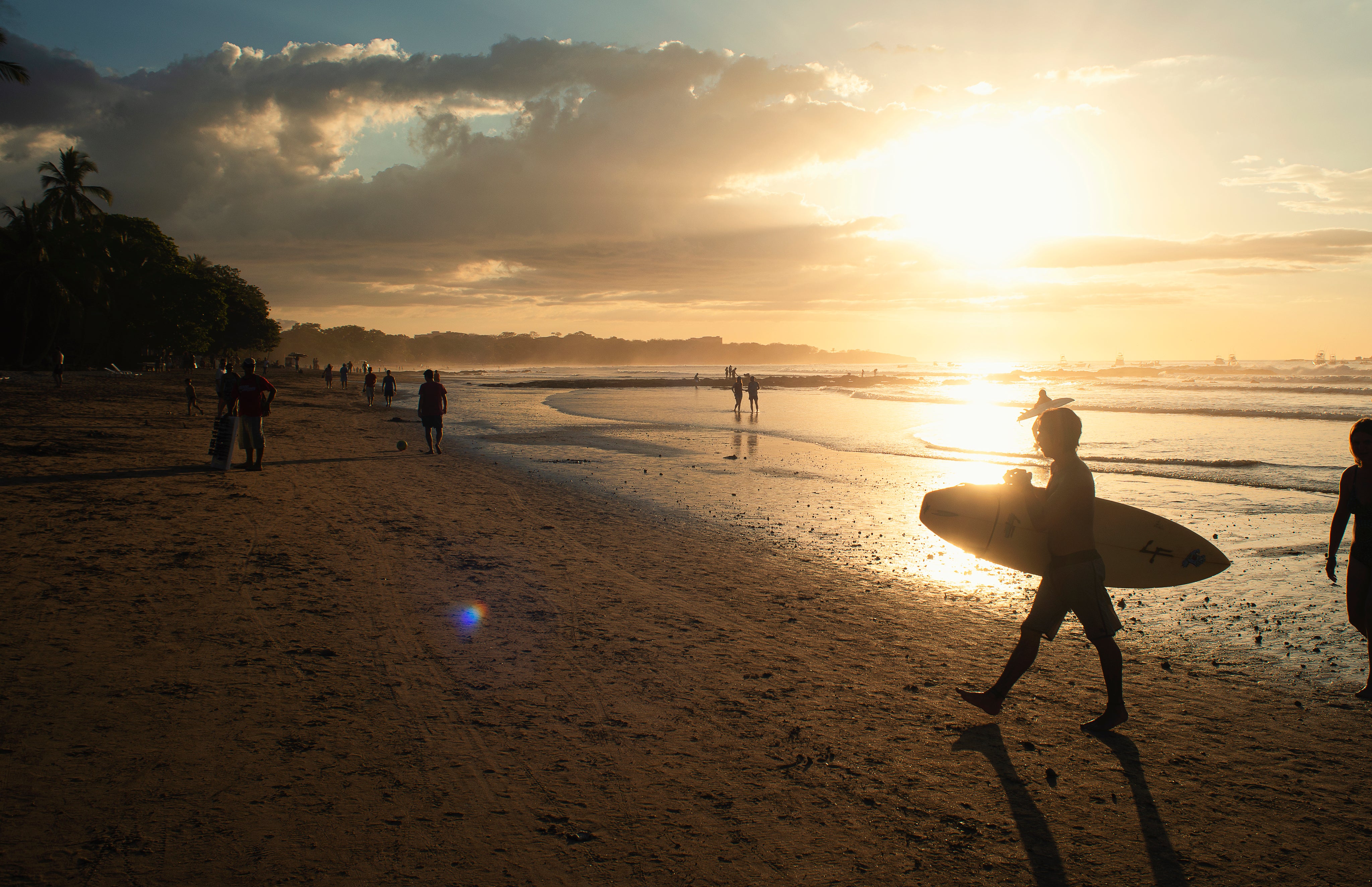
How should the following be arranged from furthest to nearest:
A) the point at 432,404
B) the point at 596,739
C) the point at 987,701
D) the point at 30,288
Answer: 1. the point at 30,288
2. the point at 432,404
3. the point at 987,701
4. the point at 596,739

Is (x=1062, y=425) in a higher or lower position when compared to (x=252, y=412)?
higher

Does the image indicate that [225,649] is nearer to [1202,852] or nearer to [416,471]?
[1202,852]

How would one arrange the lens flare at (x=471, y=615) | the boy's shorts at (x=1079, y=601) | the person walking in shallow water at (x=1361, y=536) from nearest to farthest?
the boy's shorts at (x=1079, y=601) < the person walking in shallow water at (x=1361, y=536) < the lens flare at (x=471, y=615)

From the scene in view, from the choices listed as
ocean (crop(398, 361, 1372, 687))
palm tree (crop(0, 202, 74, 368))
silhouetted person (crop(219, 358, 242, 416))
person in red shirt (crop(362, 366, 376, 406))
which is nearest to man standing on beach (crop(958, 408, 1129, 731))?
ocean (crop(398, 361, 1372, 687))

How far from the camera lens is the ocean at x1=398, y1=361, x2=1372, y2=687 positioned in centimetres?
676

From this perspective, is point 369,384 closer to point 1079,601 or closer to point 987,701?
point 987,701

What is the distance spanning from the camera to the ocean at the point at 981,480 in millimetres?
6758

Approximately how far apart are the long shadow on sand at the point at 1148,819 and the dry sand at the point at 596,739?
0.8 inches

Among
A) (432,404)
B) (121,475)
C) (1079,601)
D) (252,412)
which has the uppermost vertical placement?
(432,404)

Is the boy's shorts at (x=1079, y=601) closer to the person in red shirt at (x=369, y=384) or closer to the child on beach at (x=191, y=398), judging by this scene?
the child on beach at (x=191, y=398)

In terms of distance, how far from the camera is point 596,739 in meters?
4.30

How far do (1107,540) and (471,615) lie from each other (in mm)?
5690

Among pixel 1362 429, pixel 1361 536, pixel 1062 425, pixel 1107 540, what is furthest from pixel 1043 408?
pixel 1361 536

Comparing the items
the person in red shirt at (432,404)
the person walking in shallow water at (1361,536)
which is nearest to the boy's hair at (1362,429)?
the person walking in shallow water at (1361,536)
